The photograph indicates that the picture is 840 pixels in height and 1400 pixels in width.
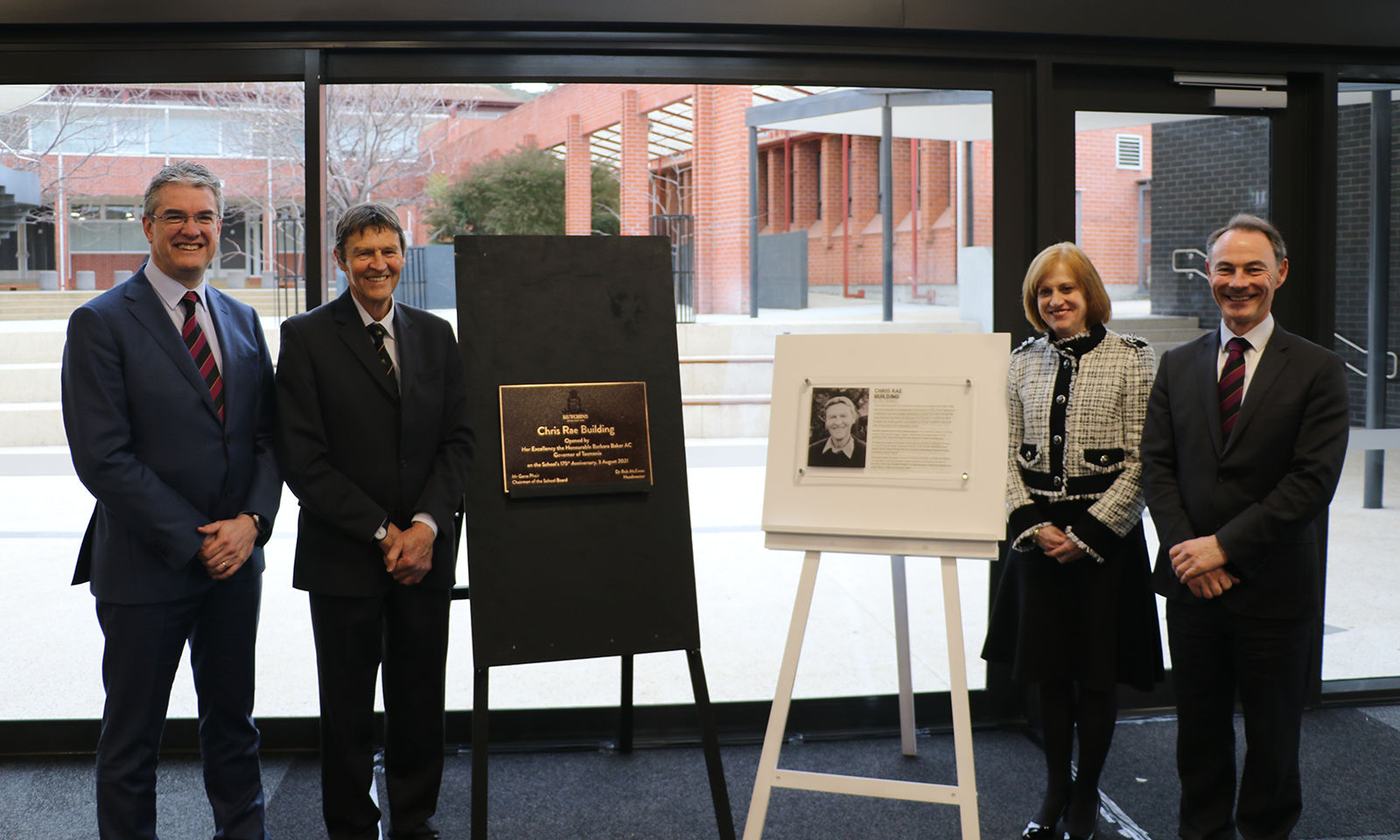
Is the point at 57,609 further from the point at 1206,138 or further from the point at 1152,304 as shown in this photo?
the point at 1206,138

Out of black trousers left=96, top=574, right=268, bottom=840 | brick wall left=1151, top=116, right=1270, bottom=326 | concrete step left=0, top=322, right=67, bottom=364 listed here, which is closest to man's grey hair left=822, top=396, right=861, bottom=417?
black trousers left=96, top=574, right=268, bottom=840

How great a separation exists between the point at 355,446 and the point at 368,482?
94 millimetres

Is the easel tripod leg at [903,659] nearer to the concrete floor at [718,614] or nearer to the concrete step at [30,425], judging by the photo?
the concrete floor at [718,614]

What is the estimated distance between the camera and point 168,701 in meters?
2.55

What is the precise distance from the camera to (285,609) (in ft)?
11.8

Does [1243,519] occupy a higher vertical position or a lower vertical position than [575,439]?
lower

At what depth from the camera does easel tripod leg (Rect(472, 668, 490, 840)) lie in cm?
245

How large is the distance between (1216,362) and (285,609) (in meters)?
3.02

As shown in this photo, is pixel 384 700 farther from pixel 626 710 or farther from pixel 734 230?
pixel 734 230

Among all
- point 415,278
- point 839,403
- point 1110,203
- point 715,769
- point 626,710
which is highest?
point 1110,203

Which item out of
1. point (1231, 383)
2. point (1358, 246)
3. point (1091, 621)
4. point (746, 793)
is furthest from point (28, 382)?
point (1358, 246)

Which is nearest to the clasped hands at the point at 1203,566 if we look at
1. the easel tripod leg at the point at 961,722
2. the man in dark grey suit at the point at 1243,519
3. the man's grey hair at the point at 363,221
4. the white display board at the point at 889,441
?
the man in dark grey suit at the point at 1243,519

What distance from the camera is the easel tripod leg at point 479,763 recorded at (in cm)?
245

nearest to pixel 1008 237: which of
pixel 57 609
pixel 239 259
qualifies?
pixel 239 259
